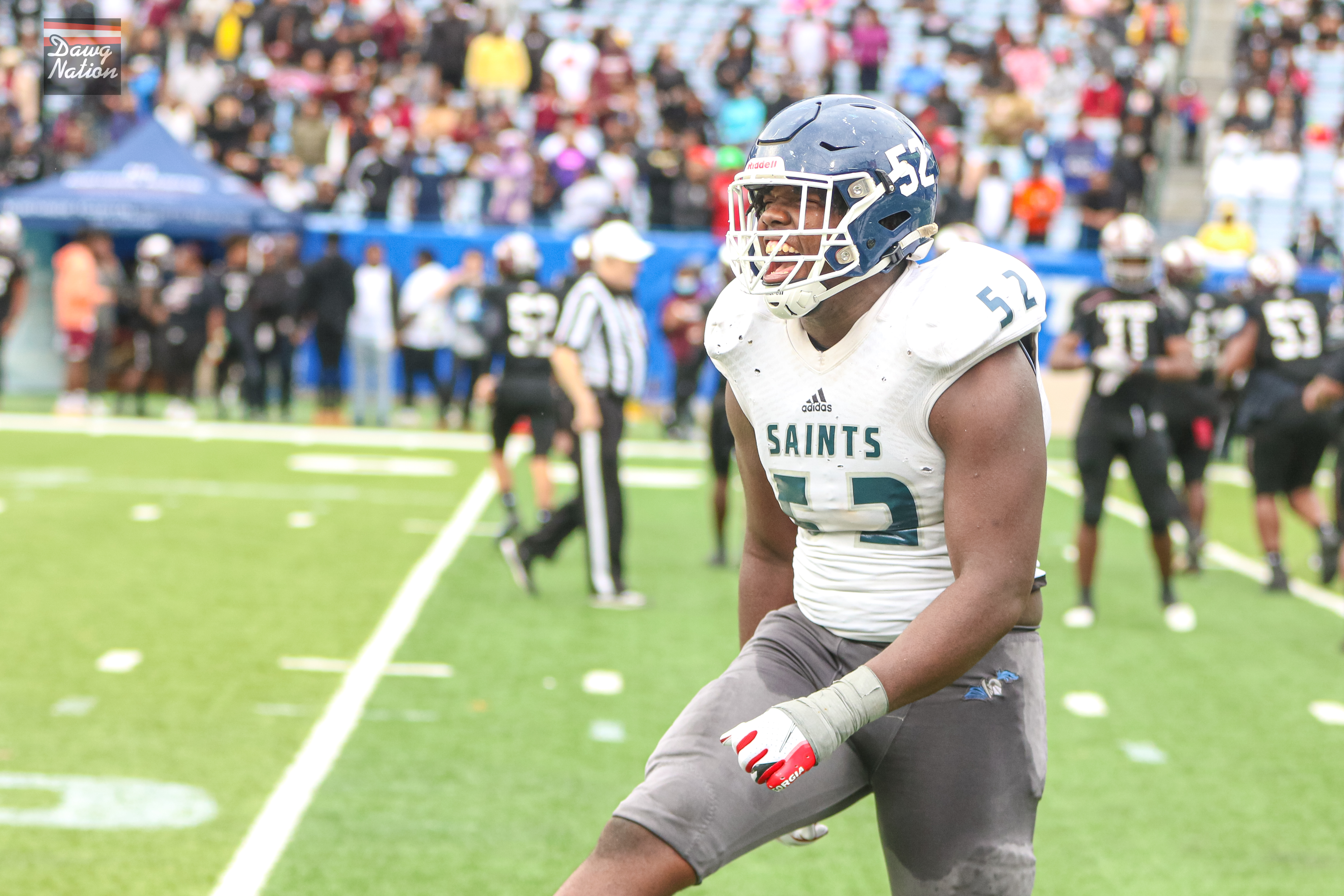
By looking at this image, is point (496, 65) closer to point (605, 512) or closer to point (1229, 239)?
point (1229, 239)

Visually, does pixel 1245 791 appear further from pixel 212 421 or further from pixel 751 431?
pixel 212 421

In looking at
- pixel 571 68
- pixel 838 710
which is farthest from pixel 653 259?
pixel 838 710

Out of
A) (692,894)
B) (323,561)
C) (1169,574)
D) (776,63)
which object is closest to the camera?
(692,894)

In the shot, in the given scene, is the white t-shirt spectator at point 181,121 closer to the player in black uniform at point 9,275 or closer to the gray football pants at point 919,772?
the player in black uniform at point 9,275

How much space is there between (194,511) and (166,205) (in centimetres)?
765

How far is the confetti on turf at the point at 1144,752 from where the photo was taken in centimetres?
511

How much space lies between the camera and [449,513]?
10094 mm

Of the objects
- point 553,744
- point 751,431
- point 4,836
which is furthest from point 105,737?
point 751,431

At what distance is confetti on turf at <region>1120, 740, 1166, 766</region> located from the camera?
5.11m

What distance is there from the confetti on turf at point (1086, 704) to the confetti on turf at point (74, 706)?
372cm

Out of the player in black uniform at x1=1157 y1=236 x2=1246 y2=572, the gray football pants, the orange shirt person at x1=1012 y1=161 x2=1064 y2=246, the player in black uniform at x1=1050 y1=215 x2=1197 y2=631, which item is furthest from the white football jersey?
the orange shirt person at x1=1012 y1=161 x2=1064 y2=246

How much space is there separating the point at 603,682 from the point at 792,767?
3.80 m

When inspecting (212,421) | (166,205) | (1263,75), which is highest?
(1263,75)

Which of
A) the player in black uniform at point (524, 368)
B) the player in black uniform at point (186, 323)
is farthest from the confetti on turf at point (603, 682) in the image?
the player in black uniform at point (186, 323)
